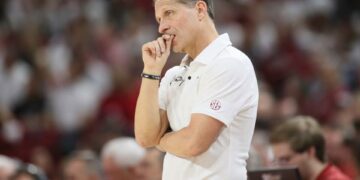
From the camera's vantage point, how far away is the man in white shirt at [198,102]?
13.2 feet

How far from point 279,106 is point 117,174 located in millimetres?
3303

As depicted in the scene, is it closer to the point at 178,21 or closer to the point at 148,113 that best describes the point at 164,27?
the point at 178,21

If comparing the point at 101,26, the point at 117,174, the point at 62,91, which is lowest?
the point at 117,174

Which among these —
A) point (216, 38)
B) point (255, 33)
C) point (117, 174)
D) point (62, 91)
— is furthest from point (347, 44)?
point (216, 38)

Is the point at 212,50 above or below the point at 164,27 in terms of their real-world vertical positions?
below

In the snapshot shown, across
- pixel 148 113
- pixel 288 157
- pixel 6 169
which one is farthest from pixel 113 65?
pixel 148 113

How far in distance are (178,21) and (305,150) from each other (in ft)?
5.76

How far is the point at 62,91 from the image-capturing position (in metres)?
11.2

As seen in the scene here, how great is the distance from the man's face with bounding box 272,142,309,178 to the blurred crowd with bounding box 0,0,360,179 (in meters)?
2.87

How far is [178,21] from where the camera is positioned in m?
4.13

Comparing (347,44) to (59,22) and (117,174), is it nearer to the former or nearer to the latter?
(59,22)

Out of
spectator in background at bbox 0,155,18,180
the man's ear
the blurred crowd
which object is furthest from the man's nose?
the blurred crowd

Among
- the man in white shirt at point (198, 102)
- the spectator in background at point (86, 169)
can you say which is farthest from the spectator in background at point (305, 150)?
the spectator in background at point (86, 169)

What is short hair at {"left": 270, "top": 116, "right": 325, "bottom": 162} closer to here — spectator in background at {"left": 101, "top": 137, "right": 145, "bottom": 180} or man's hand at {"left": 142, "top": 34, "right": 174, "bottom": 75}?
spectator in background at {"left": 101, "top": 137, "right": 145, "bottom": 180}
